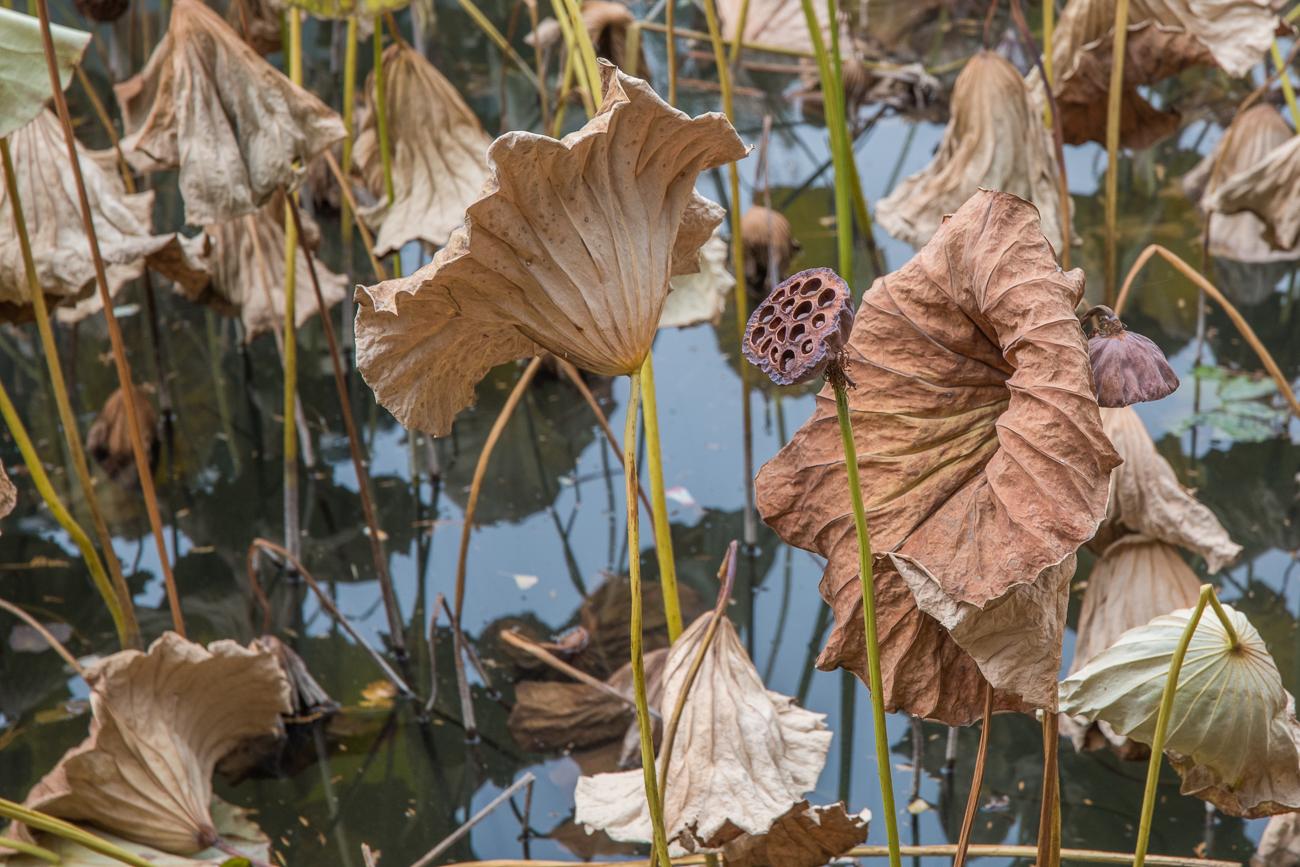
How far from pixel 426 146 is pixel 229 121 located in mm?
227

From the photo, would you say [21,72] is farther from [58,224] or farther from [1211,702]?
[1211,702]

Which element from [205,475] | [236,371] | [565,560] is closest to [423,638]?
[565,560]

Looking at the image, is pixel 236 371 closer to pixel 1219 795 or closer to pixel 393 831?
pixel 393 831

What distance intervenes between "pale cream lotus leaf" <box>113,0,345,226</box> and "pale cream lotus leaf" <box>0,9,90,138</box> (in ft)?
0.89

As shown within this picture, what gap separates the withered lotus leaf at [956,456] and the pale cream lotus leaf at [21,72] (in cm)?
47

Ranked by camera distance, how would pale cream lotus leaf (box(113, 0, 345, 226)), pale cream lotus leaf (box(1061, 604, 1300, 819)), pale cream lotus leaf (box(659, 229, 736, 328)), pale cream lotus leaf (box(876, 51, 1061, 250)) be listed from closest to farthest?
pale cream lotus leaf (box(1061, 604, 1300, 819))
pale cream lotus leaf (box(113, 0, 345, 226))
pale cream lotus leaf (box(876, 51, 1061, 250))
pale cream lotus leaf (box(659, 229, 736, 328))

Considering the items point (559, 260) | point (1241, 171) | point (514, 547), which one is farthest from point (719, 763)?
point (1241, 171)

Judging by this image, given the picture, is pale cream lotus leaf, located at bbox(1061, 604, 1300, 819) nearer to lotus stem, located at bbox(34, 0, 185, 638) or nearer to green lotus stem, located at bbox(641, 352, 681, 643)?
green lotus stem, located at bbox(641, 352, 681, 643)

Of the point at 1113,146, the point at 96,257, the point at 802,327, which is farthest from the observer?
the point at 1113,146

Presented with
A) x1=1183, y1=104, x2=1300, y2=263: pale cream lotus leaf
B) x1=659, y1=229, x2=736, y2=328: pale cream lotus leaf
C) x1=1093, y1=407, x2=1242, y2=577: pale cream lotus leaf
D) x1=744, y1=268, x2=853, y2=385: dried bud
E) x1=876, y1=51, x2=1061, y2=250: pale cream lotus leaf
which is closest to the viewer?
x1=744, y1=268, x2=853, y2=385: dried bud

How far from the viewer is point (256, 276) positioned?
4.14 ft

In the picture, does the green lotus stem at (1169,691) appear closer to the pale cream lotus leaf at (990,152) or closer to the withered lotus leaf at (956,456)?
the withered lotus leaf at (956,456)

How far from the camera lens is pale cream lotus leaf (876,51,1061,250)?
39.2 inches

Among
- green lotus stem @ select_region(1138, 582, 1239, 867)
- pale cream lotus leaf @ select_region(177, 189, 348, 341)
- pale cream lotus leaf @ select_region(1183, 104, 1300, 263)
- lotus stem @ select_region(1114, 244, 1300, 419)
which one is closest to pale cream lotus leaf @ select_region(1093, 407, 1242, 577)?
lotus stem @ select_region(1114, 244, 1300, 419)
